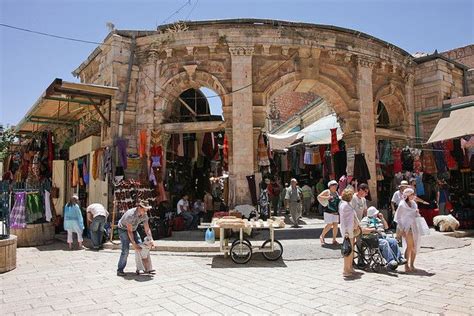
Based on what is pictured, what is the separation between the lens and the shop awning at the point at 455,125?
37.7ft

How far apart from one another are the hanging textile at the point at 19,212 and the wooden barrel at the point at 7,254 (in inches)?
135

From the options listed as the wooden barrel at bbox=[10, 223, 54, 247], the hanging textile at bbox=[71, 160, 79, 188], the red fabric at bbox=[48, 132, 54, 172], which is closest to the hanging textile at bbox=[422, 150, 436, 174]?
the hanging textile at bbox=[71, 160, 79, 188]

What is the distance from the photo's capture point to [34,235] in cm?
1068

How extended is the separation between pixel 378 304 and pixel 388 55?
1152 centimetres

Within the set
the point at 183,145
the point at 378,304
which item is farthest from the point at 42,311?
the point at 183,145

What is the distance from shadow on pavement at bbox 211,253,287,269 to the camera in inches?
283

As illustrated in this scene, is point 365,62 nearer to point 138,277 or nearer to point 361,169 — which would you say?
point 361,169

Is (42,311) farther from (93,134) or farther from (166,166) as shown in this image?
A: (93,134)

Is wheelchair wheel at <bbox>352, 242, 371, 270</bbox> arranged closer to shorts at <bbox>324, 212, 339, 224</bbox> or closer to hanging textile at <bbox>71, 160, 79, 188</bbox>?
shorts at <bbox>324, 212, 339, 224</bbox>

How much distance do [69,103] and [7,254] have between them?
712 cm

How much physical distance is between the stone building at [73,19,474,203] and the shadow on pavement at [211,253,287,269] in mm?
3482

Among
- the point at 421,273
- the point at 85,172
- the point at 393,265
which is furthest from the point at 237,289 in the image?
the point at 85,172

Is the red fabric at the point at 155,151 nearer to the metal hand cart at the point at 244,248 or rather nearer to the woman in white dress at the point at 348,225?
the metal hand cart at the point at 244,248

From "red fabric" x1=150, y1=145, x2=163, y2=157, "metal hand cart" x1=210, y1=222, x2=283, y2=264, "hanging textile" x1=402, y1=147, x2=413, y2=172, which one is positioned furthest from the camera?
"hanging textile" x1=402, y1=147, x2=413, y2=172
